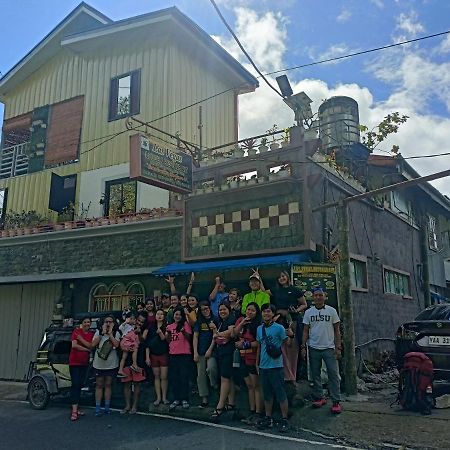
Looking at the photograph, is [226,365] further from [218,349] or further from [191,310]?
[191,310]

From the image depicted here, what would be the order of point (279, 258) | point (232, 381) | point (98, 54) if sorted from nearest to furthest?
point (232, 381) < point (279, 258) < point (98, 54)

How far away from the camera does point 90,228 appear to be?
514 inches

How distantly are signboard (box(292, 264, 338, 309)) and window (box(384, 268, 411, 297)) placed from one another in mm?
4075

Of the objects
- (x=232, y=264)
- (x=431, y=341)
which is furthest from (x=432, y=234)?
(x=431, y=341)

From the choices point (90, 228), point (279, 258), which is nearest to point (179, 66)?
point (90, 228)

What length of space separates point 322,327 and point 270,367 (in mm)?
1215

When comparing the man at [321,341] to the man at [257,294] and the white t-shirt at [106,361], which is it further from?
the white t-shirt at [106,361]

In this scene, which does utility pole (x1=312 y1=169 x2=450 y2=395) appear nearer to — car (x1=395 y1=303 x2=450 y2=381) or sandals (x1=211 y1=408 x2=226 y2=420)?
car (x1=395 y1=303 x2=450 y2=381)

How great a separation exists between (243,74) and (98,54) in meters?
5.40

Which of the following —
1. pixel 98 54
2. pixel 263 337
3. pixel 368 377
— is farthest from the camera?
pixel 98 54

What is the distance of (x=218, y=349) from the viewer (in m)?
7.33

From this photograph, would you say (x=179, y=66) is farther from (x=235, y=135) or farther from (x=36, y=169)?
(x=36, y=169)

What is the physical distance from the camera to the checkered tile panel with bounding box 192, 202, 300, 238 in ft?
33.7

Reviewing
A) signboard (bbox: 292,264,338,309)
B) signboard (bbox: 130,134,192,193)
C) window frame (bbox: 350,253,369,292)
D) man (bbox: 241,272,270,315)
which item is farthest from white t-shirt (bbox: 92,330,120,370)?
window frame (bbox: 350,253,369,292)
